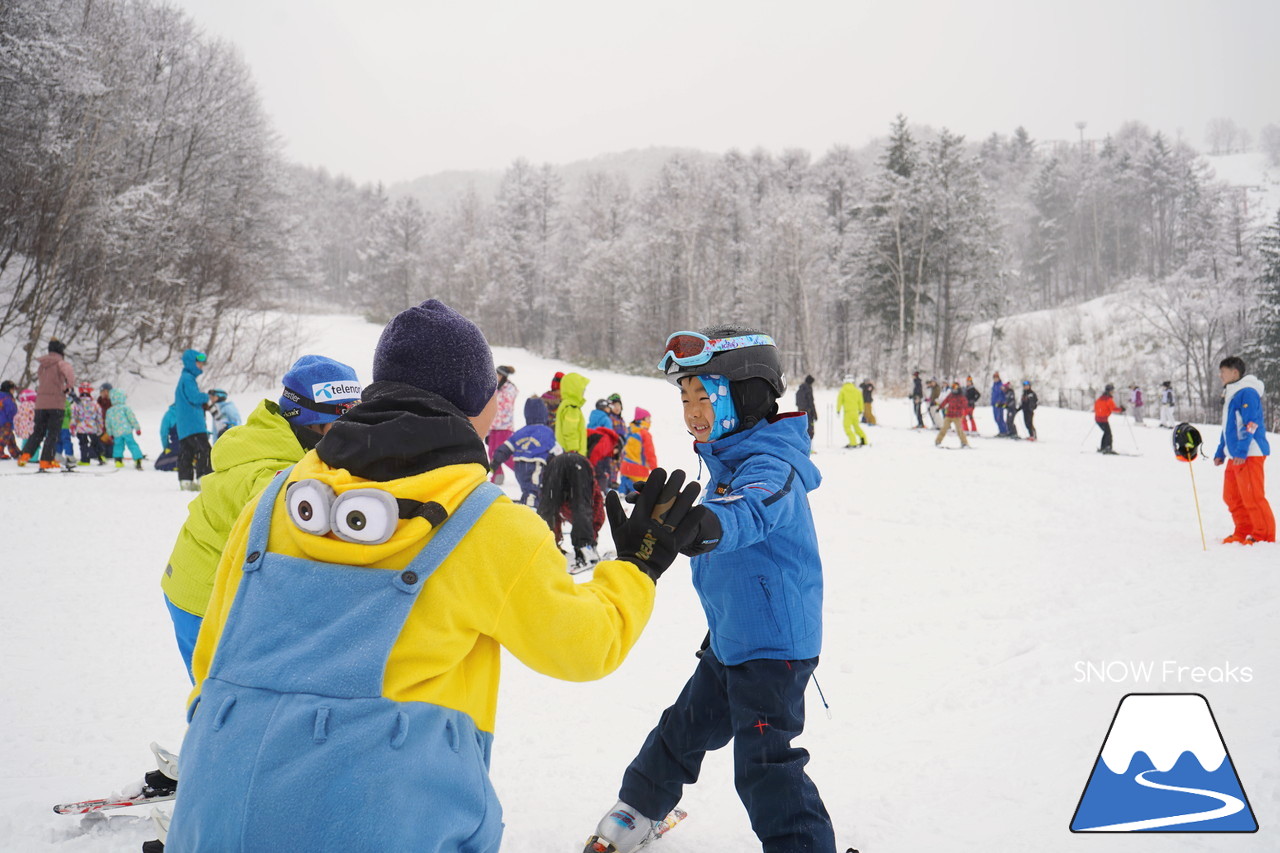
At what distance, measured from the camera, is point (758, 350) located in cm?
271

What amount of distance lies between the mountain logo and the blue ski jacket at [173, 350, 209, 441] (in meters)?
11.0

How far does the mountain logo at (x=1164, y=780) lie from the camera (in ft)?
9.48

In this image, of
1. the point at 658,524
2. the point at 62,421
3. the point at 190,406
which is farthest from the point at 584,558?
the point at 62,421

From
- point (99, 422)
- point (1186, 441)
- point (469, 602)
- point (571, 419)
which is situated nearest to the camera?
point (469, 602)

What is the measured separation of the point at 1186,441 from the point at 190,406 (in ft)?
42.9

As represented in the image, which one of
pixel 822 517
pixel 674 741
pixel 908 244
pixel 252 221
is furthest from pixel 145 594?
pixel 908 244

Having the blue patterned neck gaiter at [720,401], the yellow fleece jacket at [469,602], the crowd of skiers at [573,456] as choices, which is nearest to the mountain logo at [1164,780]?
the blue patterned neck gaiter at [720,401]

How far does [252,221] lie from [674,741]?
32.3 meters

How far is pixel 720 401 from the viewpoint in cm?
267

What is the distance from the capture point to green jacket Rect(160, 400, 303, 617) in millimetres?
2637

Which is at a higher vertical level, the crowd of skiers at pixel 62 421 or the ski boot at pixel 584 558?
the crowd of skiers at pixel 62 421

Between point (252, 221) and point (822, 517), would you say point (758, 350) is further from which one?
point (252, 221)

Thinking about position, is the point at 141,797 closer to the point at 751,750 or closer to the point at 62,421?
the point at 751,750

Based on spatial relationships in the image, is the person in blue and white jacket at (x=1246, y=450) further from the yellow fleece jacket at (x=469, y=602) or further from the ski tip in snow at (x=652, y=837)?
the yellow fleece jacket at (x=469, y=602)
